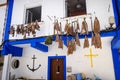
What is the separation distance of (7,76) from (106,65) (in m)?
5.36

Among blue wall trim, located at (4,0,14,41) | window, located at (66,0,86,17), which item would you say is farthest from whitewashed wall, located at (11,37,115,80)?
window, located at (66,0,86,17)

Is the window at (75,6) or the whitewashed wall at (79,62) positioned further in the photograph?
the window at (75,6)

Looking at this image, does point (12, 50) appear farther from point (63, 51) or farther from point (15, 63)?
point (63, 51)

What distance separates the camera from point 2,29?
27.7ft

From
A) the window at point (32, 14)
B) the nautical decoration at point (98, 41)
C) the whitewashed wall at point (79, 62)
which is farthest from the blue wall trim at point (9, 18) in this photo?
the nautical decoration at point (98, 41)

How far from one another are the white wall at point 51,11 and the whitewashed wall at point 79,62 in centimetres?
99

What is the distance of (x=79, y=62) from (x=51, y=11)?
3.22 m

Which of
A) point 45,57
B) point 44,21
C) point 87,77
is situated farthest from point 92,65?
point 44,21

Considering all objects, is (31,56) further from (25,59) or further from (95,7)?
(95,7)

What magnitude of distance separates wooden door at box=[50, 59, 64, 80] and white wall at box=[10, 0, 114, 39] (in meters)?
1.66

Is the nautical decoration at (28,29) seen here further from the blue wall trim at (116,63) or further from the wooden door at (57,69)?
the blue wall trim at (116,63)

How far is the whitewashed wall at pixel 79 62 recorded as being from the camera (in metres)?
6.37

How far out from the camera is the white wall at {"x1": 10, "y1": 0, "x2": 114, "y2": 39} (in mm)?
6348

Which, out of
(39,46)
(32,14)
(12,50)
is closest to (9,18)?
(32,14)
